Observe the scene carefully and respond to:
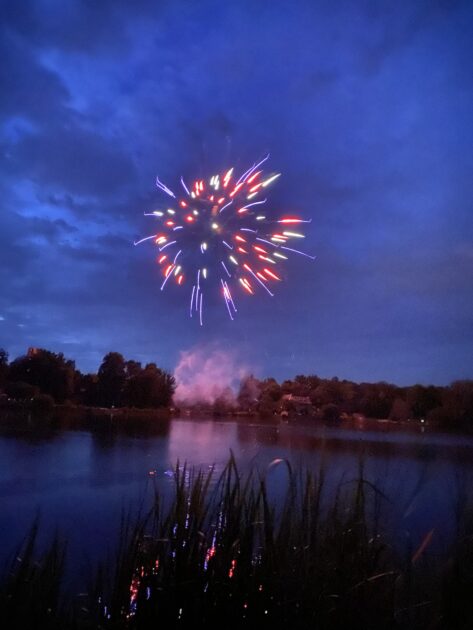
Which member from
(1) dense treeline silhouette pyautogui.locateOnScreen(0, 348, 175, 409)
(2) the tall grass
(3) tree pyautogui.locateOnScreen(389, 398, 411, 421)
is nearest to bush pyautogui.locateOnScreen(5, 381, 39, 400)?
(1) dense treeline silhouette pyautogui.locateOnScreen(0, 348, 175, 409)

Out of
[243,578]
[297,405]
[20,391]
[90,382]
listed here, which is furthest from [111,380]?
[243,578]

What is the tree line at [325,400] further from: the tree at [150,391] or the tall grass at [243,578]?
the tall grass at [243,578]

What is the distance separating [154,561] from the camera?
15.6ft

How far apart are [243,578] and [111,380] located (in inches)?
1823

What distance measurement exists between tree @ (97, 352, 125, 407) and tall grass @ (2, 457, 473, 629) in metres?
43.3

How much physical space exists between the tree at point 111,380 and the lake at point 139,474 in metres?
16.3

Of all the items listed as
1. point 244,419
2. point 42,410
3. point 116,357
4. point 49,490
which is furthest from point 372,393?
point 49,490

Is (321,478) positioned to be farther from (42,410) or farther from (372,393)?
(372,393)

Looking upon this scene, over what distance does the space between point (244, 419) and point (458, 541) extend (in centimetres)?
4016

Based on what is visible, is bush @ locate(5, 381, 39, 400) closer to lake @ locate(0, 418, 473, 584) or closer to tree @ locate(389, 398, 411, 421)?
lake @ locate(0, 418, 473, 584)

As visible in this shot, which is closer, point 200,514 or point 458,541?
point 200,514

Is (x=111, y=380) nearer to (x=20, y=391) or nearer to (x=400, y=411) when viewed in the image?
(x=20, y=391)

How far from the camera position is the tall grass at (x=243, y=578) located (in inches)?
171

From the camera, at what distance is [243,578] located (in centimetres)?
452
